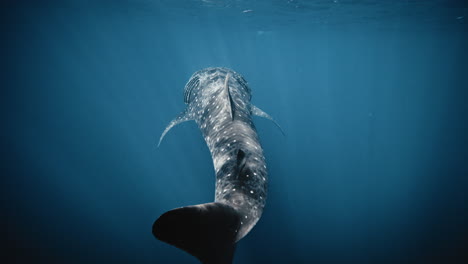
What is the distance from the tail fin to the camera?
2.34 meters

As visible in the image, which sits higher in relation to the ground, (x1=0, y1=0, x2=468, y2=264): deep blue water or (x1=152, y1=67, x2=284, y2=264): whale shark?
(x1=152, y1=67, x2=284, y2=264): whale shark

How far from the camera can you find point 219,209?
2.82m

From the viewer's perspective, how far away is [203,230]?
257 cm

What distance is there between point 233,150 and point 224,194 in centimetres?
140

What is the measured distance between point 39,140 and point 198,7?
20.1m

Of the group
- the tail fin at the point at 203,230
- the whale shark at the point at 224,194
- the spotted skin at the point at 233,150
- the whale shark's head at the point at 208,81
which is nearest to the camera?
the tail fin at the point at 203,230

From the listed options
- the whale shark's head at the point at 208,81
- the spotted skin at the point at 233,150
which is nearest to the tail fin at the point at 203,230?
the spotted skin at the point at 233,150

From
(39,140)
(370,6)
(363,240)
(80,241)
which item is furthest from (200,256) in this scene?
(39,140)

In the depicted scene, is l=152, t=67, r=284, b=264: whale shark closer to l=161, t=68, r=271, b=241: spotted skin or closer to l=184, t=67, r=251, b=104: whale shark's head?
l=161, t=68, r=271, b=241: spotted skin

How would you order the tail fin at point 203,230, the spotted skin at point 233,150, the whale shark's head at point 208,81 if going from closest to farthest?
the tail fin at point 203,230 < the spotted skin at point 233,150 < the whale shark's head at point 208,81

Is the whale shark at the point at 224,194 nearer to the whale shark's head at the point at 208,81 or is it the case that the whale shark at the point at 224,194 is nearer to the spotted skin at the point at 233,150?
the spotted skin at the point at 233,150

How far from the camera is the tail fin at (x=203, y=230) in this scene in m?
2.34

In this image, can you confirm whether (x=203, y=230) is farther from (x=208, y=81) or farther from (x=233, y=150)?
(x=208, y=81)

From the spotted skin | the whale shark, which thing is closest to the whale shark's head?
the spotted skin
